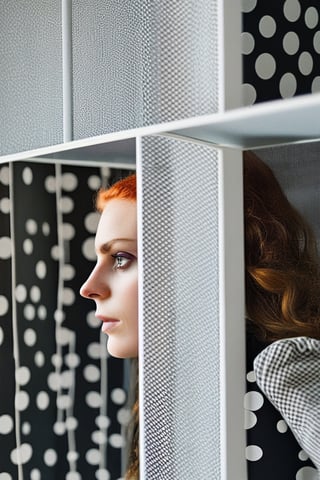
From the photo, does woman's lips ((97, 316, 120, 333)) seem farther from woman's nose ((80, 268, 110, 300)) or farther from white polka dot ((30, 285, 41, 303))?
white polka dot ((30, 285, 41, 303))

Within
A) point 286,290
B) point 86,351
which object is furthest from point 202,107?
point 86,351

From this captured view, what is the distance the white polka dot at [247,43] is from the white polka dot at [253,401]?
0.70m

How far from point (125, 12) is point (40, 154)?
0.39m

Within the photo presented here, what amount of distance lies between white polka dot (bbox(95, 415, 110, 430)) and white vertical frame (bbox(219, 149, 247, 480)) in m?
0.53

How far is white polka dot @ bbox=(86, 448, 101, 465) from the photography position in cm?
221

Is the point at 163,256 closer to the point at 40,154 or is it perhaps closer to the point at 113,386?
the point at 40,154

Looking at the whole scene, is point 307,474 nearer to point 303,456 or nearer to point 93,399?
point 303,456

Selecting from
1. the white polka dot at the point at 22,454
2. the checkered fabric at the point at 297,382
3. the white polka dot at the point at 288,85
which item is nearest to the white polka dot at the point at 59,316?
the white polka dot at the point at 22,454

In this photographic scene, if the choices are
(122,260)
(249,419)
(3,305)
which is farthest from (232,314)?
(3,305)

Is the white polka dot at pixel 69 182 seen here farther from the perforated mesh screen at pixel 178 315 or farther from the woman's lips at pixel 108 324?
the perforated mesh screen at pixel 178 315

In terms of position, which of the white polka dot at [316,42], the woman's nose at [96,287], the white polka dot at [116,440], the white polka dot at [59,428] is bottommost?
the white polka dot at [116,440]

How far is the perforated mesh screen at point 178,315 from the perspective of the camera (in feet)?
5.58

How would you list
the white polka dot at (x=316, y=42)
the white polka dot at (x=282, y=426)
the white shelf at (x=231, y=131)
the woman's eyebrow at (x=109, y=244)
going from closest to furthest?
the white shelf at (x=231, y=131)
the white polka dot at (x=282, y=426)
the white polka dot at (x=316, y=42)
the woman's eyebrow at (x=109, y=244)

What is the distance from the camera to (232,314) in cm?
178
